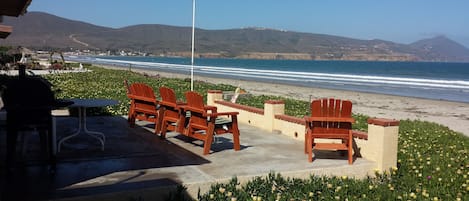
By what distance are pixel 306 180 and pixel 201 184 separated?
3.91 feet

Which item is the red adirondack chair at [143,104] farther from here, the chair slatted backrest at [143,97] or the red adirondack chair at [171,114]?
the red adirondack chair at [171,114]

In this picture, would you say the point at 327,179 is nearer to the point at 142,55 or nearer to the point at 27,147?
the point at 27,147

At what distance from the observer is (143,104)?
7.59 meters

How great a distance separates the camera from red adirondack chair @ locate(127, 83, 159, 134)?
7.39 m

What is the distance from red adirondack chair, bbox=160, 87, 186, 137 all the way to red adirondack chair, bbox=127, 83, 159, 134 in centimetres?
40

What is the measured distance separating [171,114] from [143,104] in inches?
36.0

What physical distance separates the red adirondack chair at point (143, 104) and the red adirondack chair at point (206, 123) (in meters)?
1.14

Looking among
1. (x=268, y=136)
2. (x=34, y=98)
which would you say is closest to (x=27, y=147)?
(x=34, y=98)

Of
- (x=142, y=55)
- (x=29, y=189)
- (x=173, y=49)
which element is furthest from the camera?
(x=173, y=49)

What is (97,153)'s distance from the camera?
229 inches

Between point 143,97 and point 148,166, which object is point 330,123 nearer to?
point 148,166

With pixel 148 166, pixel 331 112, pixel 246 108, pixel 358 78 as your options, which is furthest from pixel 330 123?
pixel 358 78

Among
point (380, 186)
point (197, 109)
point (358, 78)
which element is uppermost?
point (197, 109)

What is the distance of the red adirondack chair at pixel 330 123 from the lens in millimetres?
5770
